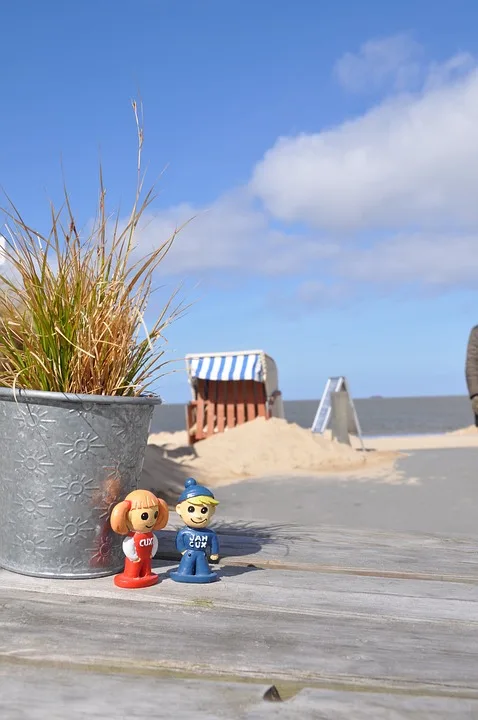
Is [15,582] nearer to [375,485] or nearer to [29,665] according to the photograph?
[29,665]

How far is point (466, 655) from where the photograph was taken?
1.11 metres

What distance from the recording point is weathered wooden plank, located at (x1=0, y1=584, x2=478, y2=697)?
1.03 meters

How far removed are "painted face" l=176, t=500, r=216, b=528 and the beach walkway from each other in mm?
153

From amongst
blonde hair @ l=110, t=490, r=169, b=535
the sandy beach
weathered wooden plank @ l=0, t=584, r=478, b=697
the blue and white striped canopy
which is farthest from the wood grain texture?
the blue and white striped canopy

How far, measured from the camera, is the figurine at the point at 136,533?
1.52 m

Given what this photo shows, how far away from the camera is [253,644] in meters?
1.14

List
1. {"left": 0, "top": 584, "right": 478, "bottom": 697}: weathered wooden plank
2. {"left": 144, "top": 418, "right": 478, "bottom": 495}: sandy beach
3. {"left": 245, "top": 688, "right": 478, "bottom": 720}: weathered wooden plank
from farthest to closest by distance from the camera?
{"left": 144, "top": 418, "right": 478, "bottom": 495}: sandy beach < {"left": 0, "top": 584, "right": 478, "bottom": 697}: weathered wooden plank < {"left": 245, "top": 688, "right": 478, "bottom": 720}: weathered wooden plank

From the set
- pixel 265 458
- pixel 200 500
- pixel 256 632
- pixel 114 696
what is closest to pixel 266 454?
pixel 265 458

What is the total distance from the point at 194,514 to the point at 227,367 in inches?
367

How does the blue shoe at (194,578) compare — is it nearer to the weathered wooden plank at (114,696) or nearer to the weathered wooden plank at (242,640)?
the weathered wooden plank at (242,640)

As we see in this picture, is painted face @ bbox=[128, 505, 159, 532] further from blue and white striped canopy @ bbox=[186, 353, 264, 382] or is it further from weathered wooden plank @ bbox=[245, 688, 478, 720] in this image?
blue and white striped canopy @ bbox=[186, 353, 264, 382]

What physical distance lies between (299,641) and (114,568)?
0.65 metres

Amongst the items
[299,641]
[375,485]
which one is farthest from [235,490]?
[299,641]

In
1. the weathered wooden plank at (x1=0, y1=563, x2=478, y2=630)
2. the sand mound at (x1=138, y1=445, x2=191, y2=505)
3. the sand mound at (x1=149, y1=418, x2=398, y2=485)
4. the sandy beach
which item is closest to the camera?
the weathered wooden plank at (x1=0, y1=563, x2=478, y2=630)
